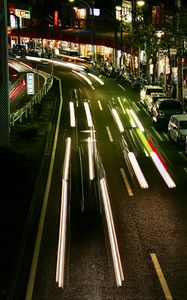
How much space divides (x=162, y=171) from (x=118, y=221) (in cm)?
733

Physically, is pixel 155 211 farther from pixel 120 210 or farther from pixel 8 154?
pixel 8 154

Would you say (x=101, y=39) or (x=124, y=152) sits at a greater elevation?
(x=101, y=39)

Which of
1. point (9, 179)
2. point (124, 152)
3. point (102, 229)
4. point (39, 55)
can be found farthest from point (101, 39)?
point (102, 229)

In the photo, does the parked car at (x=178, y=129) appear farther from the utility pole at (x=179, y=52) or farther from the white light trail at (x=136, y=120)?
the utility pole at (x=179, y=52)

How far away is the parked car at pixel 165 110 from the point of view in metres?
35.5

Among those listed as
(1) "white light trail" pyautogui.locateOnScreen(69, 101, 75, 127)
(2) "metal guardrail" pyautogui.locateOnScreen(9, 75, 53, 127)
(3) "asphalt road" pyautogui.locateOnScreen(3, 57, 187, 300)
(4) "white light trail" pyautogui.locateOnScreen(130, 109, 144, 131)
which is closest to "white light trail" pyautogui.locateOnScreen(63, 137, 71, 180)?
(3) "asphalt road" pyautogui.locateOnScreen(3, 57, 187, 300)

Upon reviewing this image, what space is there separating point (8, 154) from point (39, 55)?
264ft

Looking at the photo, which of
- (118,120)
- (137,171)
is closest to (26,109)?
(118,120)

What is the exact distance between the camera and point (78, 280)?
12.7 m

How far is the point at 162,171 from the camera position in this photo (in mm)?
24109

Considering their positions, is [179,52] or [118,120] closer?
[118,120]

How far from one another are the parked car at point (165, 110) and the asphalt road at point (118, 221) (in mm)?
1163

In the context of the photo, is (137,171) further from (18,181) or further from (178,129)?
(178,129)

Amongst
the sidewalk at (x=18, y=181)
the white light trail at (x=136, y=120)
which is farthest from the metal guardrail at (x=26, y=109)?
the white light trail at (x=136, y=120)
